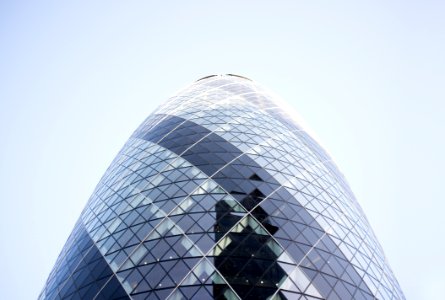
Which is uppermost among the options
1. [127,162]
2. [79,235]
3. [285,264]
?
[285,264]

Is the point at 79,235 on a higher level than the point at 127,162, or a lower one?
lower

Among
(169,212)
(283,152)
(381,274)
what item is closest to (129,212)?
(169,212)

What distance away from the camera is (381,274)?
23.0 meters

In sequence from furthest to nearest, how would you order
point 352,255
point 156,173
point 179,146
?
point 179,146
point 156,173
point 352,255

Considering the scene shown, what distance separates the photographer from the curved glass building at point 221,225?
18.1 m

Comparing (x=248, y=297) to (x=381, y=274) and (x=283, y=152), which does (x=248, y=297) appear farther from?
(x=283, y=152)

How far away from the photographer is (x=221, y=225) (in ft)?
65.1

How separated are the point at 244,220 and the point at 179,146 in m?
8.03

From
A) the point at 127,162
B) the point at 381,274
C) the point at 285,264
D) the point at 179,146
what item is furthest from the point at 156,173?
the point at 381,274

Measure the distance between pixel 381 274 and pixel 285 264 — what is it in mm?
7805

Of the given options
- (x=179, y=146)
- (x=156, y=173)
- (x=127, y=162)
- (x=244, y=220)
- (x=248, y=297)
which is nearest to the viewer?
(x=248, y=297)

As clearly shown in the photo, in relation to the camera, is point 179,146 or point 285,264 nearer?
point 285,264

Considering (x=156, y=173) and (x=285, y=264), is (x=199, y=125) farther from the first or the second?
(x=285, y=264)

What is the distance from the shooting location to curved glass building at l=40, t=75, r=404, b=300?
18109 millimetres
